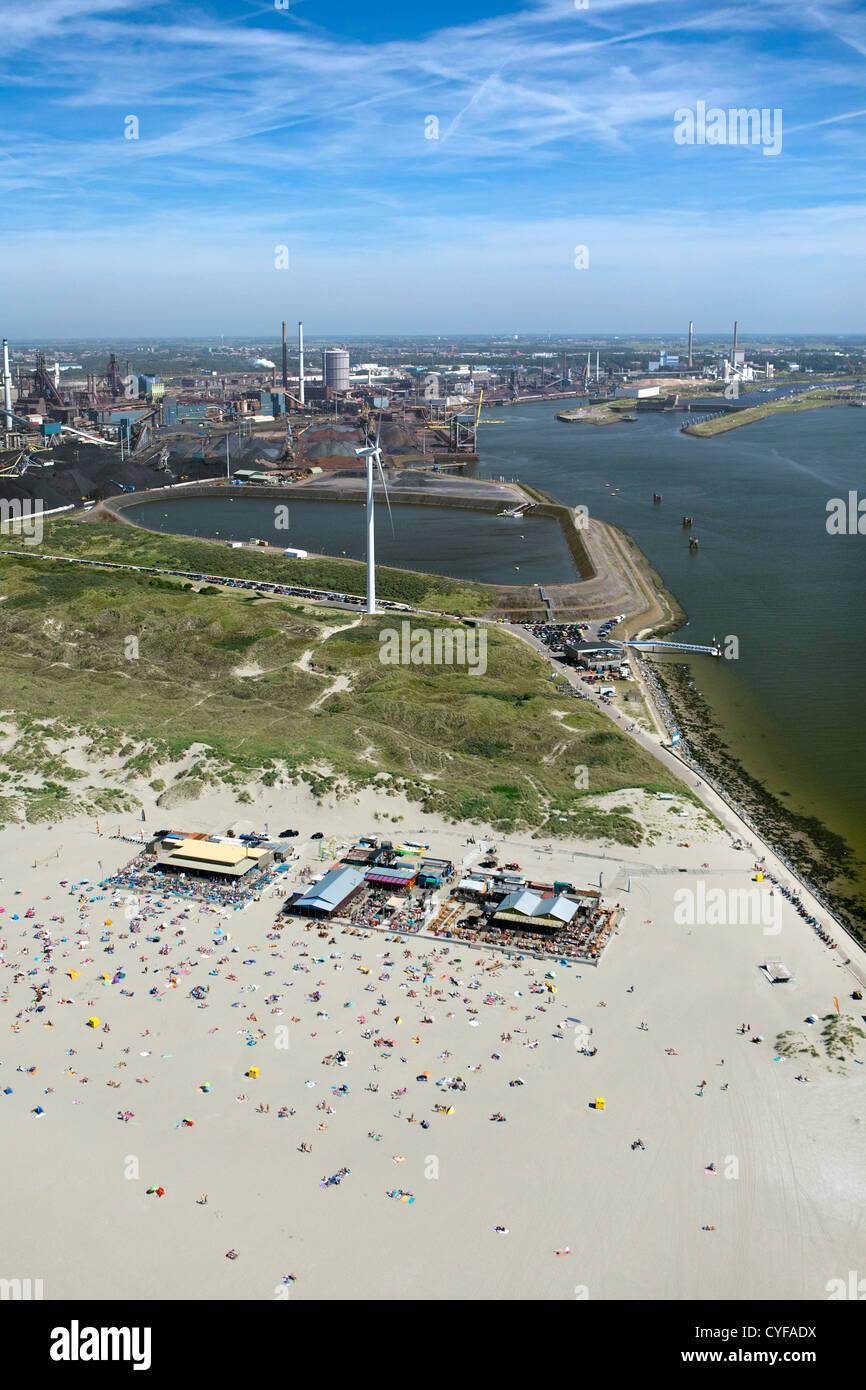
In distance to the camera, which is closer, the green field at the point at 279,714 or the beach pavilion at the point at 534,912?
the beach pavilion at the point at 534,912

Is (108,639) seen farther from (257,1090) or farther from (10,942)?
(257,1090)

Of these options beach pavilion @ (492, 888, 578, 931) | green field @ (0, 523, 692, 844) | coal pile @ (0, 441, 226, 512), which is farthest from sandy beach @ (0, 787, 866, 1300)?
coal pile @ (0, 441, 226, 512)

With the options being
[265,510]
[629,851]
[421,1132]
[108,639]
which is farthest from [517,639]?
[265,510]

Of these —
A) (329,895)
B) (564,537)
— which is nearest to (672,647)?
(564,537)

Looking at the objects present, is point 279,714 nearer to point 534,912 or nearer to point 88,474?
point 534,912

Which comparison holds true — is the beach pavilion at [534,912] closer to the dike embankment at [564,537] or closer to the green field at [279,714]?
the green field at [279,714]

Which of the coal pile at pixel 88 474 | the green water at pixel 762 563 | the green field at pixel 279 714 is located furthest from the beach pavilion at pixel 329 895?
the coal pile at pixel 88 474
